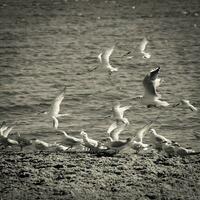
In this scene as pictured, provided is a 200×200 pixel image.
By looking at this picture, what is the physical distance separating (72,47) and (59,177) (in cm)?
1915

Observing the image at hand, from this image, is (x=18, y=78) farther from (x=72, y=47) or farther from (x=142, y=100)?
(x=142, y=100)

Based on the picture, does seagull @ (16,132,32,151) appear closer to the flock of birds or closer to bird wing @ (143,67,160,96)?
the flock of birds

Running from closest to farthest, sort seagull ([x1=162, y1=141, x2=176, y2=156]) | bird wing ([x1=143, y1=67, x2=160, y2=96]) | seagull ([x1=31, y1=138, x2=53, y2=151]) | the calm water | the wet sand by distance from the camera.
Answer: the wet sand < seagull ([x1=162, y1=141, x2=176, y2=156]) < bird wing ([x1=143, y1=67, x2=160, y2=96]) < seagull ([x1=31, y1=138, x2=53, y2=151]) < the calm water

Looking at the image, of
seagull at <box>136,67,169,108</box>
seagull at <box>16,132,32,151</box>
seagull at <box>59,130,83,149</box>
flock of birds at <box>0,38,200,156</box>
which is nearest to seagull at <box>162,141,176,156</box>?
flock of birds at <box>0,38,200,156</box>

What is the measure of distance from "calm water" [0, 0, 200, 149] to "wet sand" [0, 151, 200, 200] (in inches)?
110

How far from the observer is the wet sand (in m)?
11.2

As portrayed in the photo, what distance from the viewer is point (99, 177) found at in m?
11.9

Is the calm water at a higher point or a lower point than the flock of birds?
lower

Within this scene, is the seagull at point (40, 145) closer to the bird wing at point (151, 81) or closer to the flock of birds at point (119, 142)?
the flock of birds at point (119, 142)

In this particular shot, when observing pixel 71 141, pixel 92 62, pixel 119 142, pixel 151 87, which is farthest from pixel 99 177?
pixel 92 62

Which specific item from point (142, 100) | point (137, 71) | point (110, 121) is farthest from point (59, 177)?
point (137, 71)

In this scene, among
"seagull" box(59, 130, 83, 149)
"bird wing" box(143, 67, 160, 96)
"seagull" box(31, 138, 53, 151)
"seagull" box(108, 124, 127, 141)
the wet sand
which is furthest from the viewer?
"seagull" box(108, 124, 127, 141)

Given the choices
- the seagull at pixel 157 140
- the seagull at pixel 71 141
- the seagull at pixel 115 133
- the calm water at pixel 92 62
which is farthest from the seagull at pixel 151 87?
the seagull at pixel 71 141

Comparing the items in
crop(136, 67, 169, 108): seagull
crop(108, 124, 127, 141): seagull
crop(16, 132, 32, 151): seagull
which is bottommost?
crop(16, 132, 32, 151): seagull
